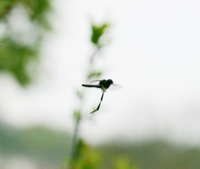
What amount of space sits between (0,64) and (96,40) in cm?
294

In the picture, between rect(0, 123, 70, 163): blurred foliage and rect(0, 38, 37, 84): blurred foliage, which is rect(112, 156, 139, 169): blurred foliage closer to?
rect(0, 38, 37, 84): blurred foliage

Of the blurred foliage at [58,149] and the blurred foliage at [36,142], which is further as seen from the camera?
the blurred foliage at [36,142]

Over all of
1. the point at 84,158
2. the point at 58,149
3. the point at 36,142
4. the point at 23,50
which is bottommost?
the point at 84,158

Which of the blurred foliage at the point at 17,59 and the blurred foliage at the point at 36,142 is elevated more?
the blurred foliage at the point at 36,142

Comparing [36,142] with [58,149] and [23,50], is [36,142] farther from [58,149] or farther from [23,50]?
[23,50]

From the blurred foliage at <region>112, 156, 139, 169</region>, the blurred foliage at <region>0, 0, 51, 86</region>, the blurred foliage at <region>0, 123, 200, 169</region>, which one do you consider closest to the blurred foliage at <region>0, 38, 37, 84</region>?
the blurred foliage at <region>0, 0, 51, 86</region>

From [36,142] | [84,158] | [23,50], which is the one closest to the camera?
[84,158]

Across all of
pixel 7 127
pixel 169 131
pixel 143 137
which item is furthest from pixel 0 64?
pixel 143 137

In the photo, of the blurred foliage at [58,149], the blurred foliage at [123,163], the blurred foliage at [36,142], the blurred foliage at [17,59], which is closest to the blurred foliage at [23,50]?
the blurred foliage at [17,59]

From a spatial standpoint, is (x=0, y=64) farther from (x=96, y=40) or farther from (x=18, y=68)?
(x=96, y=40)

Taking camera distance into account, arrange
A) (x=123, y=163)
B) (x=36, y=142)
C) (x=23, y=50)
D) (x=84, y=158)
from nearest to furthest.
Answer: (x=84, y=158), (x=123, y=163), (x=23, y=50), (x=36, y=142)

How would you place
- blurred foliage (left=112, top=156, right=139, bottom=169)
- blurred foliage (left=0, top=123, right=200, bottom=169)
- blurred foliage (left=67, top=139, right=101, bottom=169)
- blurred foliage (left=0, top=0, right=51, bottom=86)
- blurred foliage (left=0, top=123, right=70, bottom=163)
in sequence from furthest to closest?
1. blurred foliage (left=0, top=123, right=70, bottom=163)
2. blurred foliage (left=0, top=123, right=200, bottom=169)
3. blurred foliage (left=0, top=0, right=51, bottom=86)
4. blurred foliage (left=112, top=156, right=139, bottom=169)
5. blurred foliage (left=67, top=139, right=101, bottom=169)

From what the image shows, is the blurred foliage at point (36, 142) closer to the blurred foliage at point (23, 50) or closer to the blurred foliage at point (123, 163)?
the blurred foliage at point (23, 50)

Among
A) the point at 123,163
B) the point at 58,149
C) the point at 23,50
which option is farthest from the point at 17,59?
the point at 58,149
